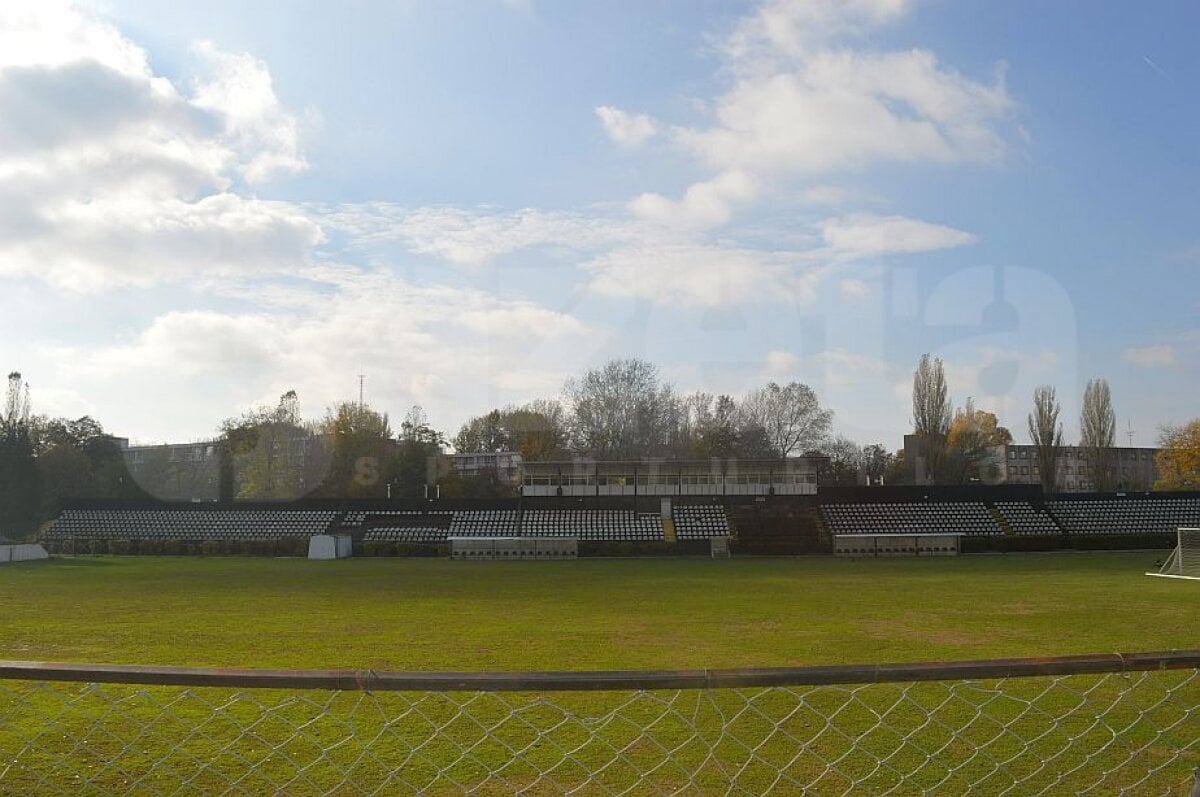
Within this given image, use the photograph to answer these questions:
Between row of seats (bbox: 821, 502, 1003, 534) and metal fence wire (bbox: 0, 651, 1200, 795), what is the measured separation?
41063 mm

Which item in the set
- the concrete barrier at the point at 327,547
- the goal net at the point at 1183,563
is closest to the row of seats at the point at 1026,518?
the goal net at the point at 1183,563

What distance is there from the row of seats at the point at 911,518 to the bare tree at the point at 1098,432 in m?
25.0

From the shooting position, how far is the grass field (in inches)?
277

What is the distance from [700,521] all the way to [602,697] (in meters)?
43.1

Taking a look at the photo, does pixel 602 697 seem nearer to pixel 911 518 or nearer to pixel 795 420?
pixel 911 518

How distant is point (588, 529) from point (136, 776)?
149 feet

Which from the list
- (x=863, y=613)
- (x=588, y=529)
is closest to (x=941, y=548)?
(x=588, y=529)

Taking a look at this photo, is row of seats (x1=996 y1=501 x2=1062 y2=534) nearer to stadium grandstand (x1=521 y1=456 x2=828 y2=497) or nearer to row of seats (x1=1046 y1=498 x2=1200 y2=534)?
row of seats (x1=1046 y1=498 x2=1200 y2=534)

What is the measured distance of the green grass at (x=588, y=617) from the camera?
13.7 meters

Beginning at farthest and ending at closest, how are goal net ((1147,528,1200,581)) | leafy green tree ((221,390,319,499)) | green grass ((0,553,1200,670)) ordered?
leafy green tree ((221,390,319,499)), goal net ((1147,528,1200,581)), green grass ((0,553,1200,670))

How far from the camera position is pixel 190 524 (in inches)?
2208

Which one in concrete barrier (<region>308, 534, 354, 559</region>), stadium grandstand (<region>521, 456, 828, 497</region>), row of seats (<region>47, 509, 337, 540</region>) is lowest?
concrete barrier (<region>308, 534, 354, 559</region>)

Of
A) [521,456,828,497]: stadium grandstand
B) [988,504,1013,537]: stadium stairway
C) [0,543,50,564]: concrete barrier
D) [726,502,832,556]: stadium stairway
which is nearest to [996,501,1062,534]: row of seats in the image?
[988,504,1013,537]: stadium stairway

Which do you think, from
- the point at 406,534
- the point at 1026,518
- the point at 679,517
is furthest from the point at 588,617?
the point at 1026,518
